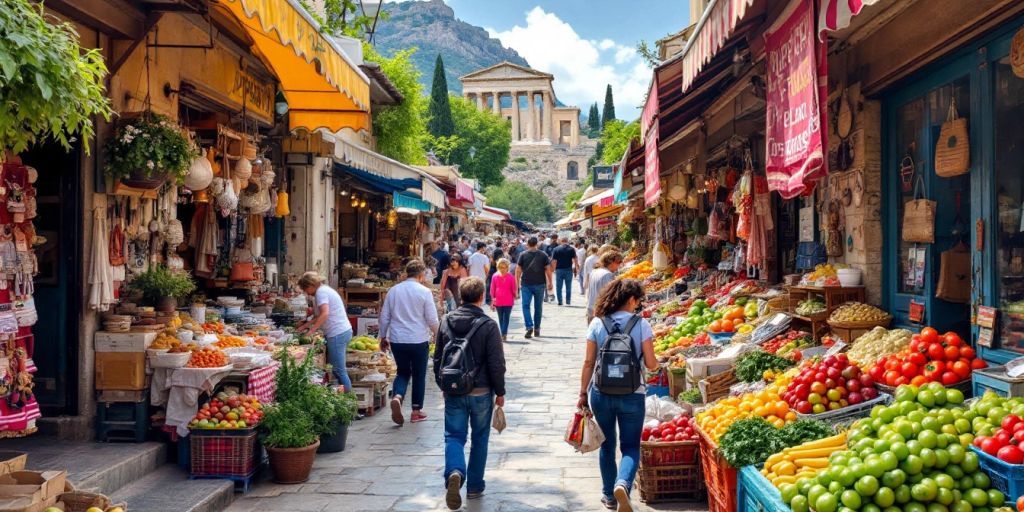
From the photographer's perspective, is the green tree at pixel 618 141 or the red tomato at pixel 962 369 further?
the green tree at pixel 618 141

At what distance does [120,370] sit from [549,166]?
115290 millimetres

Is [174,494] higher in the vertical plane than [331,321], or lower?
lower

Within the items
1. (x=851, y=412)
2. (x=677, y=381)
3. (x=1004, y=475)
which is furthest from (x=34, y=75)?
(x=677, y=381)

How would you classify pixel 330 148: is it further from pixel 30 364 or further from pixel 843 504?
pixel 843 504

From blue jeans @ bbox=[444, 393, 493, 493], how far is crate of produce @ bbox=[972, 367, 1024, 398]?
9.89 feet

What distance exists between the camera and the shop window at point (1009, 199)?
15.7 feet

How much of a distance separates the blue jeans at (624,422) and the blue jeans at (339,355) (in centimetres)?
385

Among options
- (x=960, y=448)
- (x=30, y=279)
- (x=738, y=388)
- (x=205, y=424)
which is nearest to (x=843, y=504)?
(x=960, y=448)

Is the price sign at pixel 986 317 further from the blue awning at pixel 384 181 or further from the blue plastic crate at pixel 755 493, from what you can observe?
the blue awning at pixel 384 181

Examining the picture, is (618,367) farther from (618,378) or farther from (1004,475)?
(1004,475)

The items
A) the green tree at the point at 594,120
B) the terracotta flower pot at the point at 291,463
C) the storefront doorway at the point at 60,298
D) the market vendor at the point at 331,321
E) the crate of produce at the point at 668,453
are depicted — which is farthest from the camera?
the green tree at the point at 594,120

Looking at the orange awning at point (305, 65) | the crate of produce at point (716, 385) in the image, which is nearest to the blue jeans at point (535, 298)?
the orange awning at point (305, 65)

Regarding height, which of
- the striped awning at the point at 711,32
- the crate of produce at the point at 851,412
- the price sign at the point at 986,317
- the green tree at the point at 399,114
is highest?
the green tree at the point at 399,114

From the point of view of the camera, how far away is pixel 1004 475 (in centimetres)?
356
